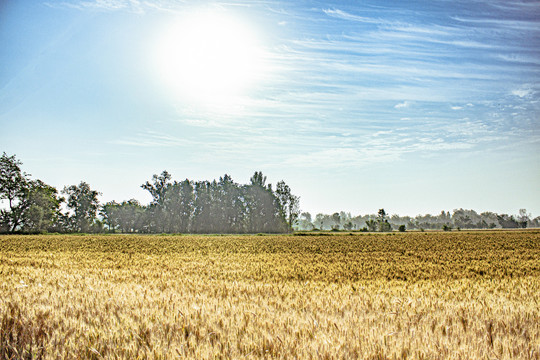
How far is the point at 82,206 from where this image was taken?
10738cm

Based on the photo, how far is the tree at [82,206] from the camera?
10469 centimetres

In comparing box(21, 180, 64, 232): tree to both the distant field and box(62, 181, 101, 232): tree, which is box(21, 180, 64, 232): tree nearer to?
box(62, 181, 101, 232): tree

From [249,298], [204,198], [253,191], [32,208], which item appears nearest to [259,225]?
[253,191]

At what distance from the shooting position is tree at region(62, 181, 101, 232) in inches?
4122

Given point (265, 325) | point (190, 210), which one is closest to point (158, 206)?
point (190, 210)

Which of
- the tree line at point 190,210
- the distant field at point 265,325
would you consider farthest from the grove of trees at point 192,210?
the distant field at point 265,325

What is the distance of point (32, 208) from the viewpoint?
7962cm

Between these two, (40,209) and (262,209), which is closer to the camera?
(40,209)

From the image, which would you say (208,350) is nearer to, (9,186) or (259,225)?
(9,186)

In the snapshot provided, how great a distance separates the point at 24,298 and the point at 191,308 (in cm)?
378

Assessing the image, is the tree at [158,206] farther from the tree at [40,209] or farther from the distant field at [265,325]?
the distant field at [265,325]

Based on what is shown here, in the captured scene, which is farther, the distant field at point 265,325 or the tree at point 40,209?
the tree at point 40,209

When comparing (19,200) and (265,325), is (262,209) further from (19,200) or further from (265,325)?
(265,325)

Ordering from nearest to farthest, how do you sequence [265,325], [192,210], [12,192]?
[265,325] → [12,192] → [192,210]
